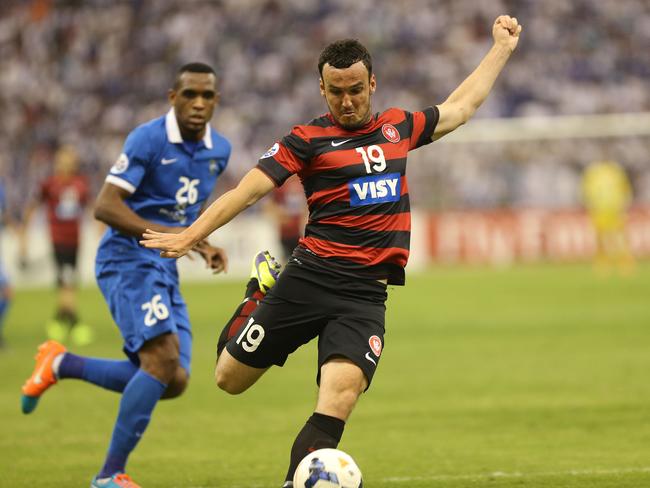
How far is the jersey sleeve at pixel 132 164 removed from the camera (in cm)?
696

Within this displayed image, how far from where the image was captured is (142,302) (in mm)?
6945

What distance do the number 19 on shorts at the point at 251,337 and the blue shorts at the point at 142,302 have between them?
3.85 feet

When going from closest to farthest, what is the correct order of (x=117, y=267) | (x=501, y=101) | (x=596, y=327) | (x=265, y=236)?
(x=117, y=267) < (x=596, y=327) < (x=265, y=236) < (x=501, y=101)

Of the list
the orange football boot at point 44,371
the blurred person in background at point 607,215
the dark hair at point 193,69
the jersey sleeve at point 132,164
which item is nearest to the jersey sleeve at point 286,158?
the jersey sleeve at point 132,164

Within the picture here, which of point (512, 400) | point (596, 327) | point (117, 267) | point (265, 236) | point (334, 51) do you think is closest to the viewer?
point (334, 51)

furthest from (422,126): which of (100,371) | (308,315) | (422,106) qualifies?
(422,106)

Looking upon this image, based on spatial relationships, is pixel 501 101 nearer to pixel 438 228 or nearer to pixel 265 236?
pixel 438 228

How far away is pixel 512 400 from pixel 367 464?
9.71ft

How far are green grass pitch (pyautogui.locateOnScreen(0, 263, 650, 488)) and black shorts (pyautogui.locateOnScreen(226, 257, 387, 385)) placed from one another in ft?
4.41

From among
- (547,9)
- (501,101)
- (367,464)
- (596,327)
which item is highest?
(547,9)

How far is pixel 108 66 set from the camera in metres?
30.7

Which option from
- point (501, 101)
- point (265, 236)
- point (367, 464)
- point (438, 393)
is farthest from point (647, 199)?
point (367, 464)

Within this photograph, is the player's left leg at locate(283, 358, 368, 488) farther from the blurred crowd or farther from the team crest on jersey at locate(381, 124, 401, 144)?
the blurred crowd

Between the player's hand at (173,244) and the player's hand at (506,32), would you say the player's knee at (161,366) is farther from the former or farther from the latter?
the player's hand at (506,32)
